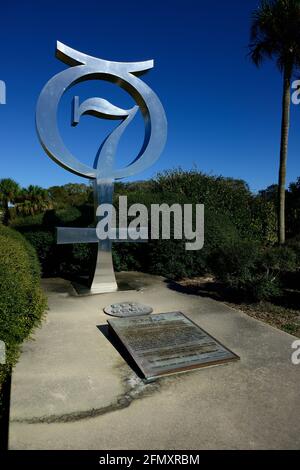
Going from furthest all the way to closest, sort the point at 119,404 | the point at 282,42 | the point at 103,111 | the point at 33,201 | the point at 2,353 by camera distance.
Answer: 1. the point at 33,201
2. the point at 282,42
3. the point at 103,111
4. the point at 2,353
5. the point at 119,404

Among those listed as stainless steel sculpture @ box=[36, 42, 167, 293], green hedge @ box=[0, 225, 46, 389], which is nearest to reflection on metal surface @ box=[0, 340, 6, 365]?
green hedge @ box=[0, 225, 46, 389]

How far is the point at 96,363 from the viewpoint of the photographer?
3764mm

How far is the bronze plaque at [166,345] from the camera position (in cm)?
355

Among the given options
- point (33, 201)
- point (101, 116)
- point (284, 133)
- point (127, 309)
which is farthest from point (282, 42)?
point (33, 201)

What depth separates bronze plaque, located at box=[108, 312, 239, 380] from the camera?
355 centimetres

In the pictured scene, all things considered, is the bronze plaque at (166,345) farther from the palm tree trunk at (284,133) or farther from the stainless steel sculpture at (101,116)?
the palm tree trunk at (284,133)

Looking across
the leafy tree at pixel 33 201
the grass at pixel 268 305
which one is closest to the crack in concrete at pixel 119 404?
the grass at pixel 268 305

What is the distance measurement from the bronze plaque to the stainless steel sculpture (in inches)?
108

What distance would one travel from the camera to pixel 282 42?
11.8m

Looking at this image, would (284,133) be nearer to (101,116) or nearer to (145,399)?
(101,116)

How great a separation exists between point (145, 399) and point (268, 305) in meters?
4.12

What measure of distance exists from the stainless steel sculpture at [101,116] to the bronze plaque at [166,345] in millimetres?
2739

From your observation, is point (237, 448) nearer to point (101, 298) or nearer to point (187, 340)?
point (187, 340)
